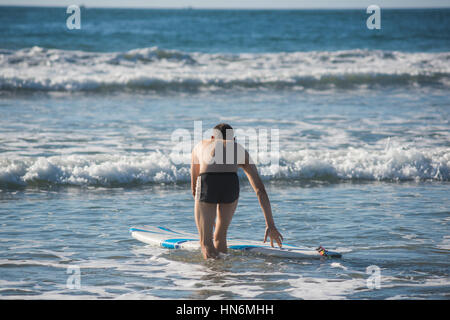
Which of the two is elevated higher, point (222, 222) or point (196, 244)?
point (222, 222)

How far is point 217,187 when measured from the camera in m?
5.70

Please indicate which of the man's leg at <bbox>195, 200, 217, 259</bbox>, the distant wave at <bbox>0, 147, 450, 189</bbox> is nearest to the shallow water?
the man's leg at <bbox>195, 200, 217, 259</bbox>

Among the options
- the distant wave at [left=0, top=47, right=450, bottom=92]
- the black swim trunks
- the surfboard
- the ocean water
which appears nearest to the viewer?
the ocean water

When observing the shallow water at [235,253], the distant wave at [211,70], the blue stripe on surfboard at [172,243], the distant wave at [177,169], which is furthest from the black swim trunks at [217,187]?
the distant wave at [211,70]

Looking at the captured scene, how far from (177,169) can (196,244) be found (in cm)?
391

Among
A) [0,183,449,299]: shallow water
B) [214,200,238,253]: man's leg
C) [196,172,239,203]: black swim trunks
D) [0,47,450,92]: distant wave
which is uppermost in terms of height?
[0,47,450,92]: distant wave

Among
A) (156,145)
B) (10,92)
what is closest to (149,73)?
(10,92)

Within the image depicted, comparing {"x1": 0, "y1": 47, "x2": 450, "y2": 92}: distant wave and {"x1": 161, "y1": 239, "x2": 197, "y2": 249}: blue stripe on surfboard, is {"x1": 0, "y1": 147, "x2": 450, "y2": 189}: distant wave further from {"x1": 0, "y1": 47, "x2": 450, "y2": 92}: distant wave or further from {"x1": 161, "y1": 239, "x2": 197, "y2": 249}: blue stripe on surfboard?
{"x1": 0, "y1": 47, "x2": 450, "y2": 92}: distant wave

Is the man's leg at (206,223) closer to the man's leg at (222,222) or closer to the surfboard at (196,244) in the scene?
the man's leg at (222,222)

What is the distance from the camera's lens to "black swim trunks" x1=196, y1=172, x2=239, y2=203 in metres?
5.70

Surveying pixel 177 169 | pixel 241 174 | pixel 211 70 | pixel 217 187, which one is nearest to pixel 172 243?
pixel 217 187

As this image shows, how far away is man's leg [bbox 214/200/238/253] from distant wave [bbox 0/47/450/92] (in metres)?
14.3

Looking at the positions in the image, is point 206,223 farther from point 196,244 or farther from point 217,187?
point 196,244

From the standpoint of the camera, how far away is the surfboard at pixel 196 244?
601cm
